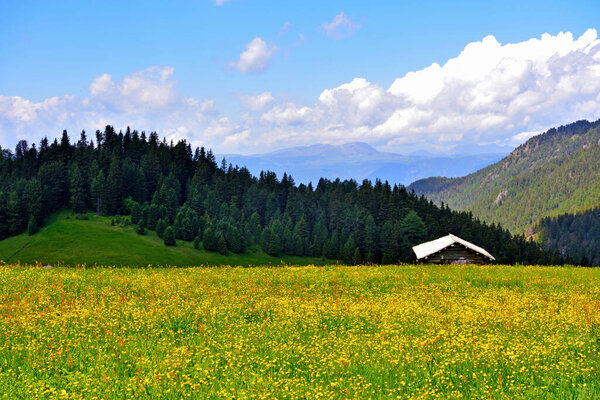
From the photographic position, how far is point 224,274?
68.7 ft

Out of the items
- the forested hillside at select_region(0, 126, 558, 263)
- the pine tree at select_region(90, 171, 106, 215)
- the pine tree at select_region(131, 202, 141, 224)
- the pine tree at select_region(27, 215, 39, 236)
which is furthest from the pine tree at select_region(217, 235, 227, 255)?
the pine tree at select_region(27, 215, 39, 236)

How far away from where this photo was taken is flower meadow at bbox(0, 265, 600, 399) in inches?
306

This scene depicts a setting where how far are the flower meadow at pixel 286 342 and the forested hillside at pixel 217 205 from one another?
4669 inches

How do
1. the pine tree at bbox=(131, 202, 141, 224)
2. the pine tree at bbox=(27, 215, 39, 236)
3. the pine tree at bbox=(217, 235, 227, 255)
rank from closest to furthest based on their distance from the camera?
the pine tree at bbox=(27, 215, 39, 236), the pine tree at bbox=(217, 235, 227, 255), the pine tree at bbox=(131, 202, 141, 224)

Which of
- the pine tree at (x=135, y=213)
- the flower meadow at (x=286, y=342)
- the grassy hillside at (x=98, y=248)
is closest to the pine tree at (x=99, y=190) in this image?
the grassy hillside at (x=98, y=248)

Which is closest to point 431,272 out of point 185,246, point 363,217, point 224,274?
point 224,274

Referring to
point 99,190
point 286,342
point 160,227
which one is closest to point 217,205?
point 160,227

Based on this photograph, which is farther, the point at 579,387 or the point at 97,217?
the point at 97,217

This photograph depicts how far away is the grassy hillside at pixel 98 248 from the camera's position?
401 feet

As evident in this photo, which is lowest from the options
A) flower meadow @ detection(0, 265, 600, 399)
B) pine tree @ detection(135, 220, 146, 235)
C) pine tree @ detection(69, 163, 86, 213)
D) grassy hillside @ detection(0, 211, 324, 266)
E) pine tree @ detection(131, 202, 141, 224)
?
grassy hillside @ detection(0, 211, 324, 266)

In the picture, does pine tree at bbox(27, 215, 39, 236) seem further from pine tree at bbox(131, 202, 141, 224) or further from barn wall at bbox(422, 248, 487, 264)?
barn wall at bbox(422, 248, 487, 264)

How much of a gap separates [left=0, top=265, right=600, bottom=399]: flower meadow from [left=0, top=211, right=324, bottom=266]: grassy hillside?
362 feet

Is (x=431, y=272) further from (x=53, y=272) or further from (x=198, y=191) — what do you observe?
(x=198, y=191)

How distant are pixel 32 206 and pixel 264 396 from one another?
160772 millimetres
